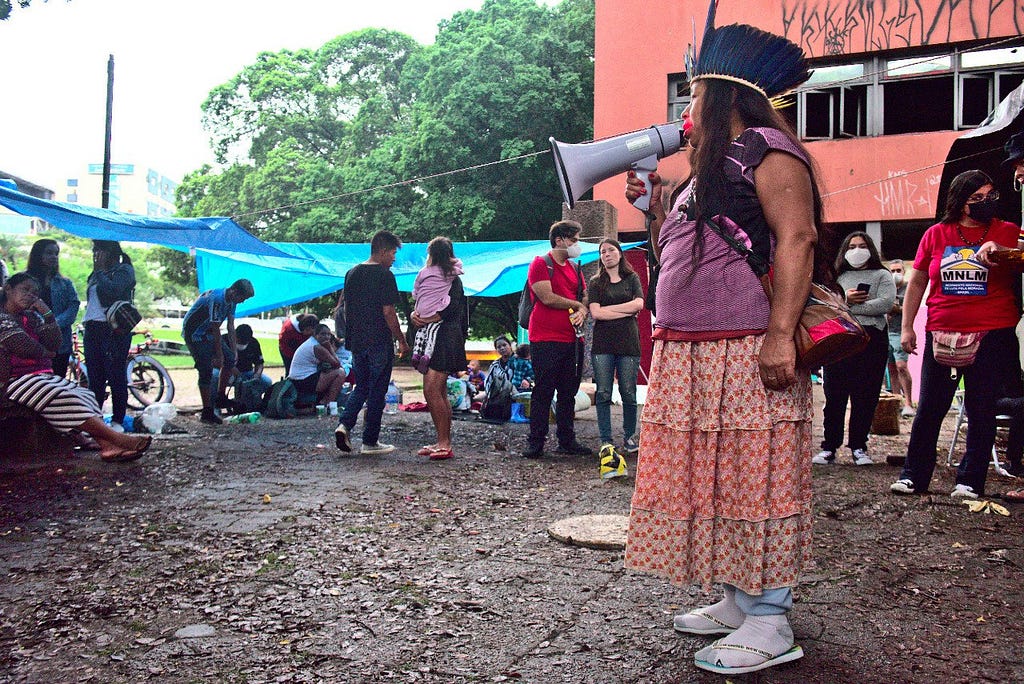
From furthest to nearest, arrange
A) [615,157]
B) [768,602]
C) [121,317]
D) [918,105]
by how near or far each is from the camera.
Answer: [918,105] → [121,317] → [615,157] → [768,602]

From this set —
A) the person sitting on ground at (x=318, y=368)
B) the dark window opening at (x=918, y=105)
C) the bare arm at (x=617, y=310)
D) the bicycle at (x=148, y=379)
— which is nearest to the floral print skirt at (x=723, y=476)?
the bare arm at (x=617, y=310)

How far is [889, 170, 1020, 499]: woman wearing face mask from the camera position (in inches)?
187

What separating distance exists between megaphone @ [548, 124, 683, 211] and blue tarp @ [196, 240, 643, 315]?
573cm

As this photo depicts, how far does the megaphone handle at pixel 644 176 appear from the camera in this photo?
3283 mm

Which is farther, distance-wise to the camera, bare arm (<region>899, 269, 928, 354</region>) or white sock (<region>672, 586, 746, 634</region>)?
bare arm (<region>899, 269, 928, 354</region>)

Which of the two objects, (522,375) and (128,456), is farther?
(522,375)

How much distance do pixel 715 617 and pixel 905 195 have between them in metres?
14.5

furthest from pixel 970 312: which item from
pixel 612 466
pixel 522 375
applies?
pixel 522 375

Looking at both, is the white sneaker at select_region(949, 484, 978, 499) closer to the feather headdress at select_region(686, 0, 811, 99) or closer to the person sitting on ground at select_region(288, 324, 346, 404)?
the feather headdress at select_region(686, 0, 811, 99)

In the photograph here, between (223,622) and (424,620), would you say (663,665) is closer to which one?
(424,620)

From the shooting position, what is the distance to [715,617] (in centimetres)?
285

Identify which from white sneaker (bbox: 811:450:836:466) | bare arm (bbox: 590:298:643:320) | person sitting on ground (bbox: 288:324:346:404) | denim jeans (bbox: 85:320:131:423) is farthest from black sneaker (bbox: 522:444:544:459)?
person sitting on ground (bbox: 288:324:346:404)

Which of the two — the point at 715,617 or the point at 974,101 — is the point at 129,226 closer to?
the point at 715,617

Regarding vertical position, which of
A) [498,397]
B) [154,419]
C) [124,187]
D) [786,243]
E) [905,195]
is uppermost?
[124,187]
